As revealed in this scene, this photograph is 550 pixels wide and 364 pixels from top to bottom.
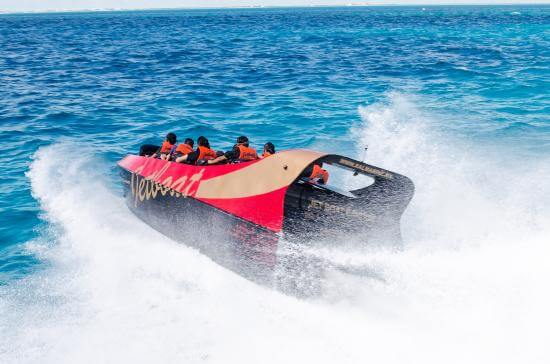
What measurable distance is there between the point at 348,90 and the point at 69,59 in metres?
20.3

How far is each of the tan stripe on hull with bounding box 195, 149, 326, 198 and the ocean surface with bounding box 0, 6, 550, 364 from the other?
130 centimetres

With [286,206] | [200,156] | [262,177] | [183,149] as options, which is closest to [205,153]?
[200,156]

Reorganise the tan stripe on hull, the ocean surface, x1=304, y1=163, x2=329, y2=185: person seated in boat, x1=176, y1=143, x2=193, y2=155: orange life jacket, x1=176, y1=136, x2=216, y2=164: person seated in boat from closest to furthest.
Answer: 1. the ocean surface
2. the tan stripe on hull
3. x1=304, y1=163, x2=329, y2=185: person seated in boat
4. x1=176, y1=136, x2=216, y2=164: person seated in boat
5. x1=176, y1=143, x2=193, y2=155: orange life jacket

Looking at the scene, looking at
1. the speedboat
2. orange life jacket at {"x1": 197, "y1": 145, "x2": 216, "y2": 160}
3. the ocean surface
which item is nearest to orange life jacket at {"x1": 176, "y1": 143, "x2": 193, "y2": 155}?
orange life jacket at {"x1": 197, "y1": 145, "x2": 216, "y2": 160}

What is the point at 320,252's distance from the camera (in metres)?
7.28

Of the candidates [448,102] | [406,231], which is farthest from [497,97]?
[406,231]

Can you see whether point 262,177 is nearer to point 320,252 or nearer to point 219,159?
point 320,252

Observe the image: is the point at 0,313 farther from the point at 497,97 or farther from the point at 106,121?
the point at 497,97

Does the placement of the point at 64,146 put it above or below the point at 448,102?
below

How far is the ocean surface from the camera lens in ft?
21.1

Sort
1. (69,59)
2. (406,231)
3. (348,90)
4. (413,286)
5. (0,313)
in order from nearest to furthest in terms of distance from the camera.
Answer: (413,286)
(0,313)
(406,231)
(348,90)
(69,59)

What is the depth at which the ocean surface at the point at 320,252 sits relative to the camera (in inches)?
253

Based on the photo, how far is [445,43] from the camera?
133 ft

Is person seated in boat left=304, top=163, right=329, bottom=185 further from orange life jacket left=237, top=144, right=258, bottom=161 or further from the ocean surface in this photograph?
the ocean surface
